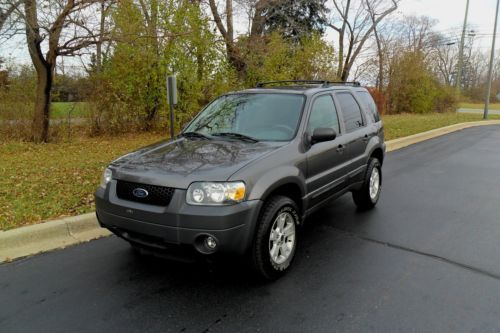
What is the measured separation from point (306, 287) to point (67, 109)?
1136 cm

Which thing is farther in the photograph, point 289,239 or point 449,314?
point 289,239

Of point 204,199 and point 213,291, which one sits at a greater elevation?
point 204,199

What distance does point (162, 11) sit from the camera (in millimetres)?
12000

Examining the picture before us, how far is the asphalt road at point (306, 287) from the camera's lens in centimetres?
288

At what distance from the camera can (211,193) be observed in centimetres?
303

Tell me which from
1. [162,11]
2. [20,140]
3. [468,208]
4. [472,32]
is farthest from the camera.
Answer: [472,32]

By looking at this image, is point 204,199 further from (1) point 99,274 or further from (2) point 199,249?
(1) point 99,274

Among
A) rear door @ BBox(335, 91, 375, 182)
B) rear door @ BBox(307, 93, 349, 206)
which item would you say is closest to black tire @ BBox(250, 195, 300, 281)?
A: rear door @ BBox(307, 93, 349, 206)

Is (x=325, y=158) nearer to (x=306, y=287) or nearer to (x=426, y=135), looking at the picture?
(x=306, y=287)

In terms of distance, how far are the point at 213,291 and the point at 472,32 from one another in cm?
4608

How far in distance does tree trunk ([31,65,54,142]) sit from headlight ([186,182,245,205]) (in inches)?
376

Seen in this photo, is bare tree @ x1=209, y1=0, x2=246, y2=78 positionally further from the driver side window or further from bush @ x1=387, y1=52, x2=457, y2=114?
bush @ x1=387, y1=52, x2=457, y2=114

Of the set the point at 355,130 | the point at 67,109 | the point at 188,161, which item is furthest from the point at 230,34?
→ the point at 188,161

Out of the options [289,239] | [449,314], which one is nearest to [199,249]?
[289,239]
